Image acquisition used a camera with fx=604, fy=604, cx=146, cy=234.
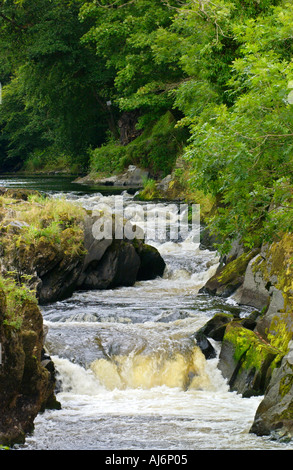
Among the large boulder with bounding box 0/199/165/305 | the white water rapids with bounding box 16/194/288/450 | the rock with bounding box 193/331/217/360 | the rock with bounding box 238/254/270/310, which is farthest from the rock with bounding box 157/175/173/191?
the rock with bounding box 193/331/217/360

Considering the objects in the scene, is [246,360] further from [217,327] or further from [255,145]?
[255,145]

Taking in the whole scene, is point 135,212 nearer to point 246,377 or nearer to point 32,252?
point 32,252

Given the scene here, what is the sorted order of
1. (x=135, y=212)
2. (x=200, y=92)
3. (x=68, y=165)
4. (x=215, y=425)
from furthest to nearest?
(x=68, y=165)
(x=135, y=212)
(x=200, y=92)
(x=215, y=425)

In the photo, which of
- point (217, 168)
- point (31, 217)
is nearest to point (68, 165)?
point (31, 217)

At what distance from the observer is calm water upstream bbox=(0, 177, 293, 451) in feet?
20.1

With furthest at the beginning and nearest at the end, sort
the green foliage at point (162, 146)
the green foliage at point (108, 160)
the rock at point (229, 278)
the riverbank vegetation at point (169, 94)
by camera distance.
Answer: the green foliage at point (108, 160) → the green foliage at point (162, 146) → the rock at point (229, 278) → the riverbank vegetation at point (169, 94)

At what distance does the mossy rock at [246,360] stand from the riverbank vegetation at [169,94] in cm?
157

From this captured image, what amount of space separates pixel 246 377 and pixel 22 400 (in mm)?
2914

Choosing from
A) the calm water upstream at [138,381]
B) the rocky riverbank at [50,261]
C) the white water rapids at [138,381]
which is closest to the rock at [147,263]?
the rocky riverbank at [50,261]

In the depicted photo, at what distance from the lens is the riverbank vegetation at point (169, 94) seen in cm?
780

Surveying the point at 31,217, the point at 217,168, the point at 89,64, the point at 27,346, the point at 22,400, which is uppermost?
the point at 89,64

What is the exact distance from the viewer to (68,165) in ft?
142

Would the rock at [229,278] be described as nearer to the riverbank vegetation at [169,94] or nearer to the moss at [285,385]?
the riverbank vegetation at [169,94]

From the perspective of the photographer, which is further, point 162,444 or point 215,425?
point 215,425
